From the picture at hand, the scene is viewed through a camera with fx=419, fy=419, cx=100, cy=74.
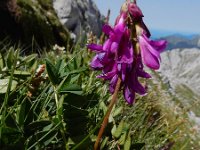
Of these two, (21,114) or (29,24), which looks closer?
(21,114)

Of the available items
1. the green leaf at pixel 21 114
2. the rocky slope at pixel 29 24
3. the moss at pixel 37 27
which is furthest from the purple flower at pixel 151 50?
the moss at pixel 37 27

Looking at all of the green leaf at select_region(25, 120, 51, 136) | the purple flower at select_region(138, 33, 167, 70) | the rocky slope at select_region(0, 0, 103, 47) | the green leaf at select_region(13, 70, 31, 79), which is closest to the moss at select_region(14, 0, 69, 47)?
the rocky slope at select_region(0, 0, 103, 47)

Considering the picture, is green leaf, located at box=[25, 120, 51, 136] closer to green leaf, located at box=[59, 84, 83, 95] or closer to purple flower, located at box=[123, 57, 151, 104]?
green leaf, located at box=[59, 84, 83, 95]

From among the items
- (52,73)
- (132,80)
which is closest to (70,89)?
(52,73)

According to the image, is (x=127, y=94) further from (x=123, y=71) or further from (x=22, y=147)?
(x=22, y=147)

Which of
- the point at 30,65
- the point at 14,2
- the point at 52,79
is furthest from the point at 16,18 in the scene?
the point at 52,79

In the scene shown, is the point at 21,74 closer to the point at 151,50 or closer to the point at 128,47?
the point at 128,47
